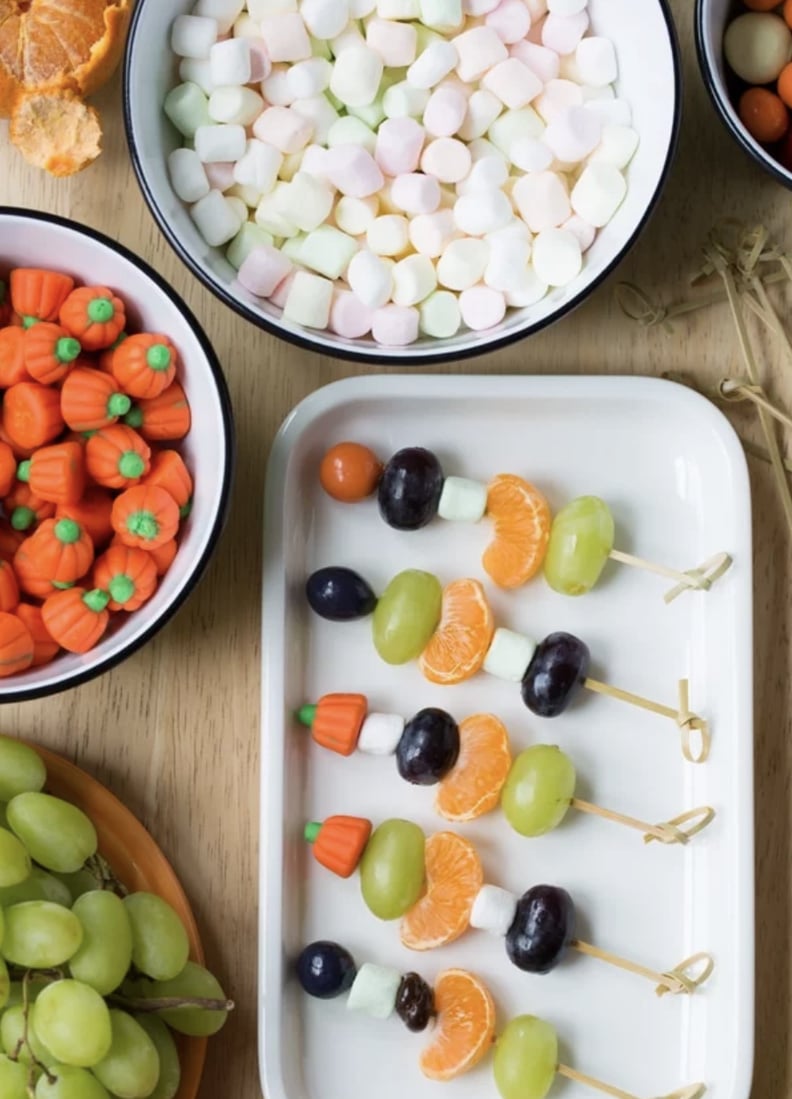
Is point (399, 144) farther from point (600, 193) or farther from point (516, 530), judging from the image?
point (516, 530)

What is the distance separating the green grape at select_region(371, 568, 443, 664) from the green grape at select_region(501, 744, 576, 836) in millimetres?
109

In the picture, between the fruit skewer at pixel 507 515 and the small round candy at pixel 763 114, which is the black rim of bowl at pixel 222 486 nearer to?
the fruit skewer at pixel 507 515

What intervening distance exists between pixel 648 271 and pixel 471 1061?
1.88ft

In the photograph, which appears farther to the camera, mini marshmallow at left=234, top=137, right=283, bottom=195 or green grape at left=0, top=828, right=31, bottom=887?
mini marshmallow at left=234, top=137, right=283, bottom=195

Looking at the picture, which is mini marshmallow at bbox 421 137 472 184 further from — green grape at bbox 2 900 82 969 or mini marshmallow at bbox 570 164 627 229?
green grape at bbox 2 900 82 969

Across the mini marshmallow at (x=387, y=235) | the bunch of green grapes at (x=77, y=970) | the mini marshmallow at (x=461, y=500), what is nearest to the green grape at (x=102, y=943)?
the bunch of green grapes at (x=77, y=970)

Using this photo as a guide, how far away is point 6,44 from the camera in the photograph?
925 millimetres

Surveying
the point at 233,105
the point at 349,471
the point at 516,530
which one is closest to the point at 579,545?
the point at 516,530

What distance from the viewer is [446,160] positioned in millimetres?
917

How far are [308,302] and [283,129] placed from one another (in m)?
0.12

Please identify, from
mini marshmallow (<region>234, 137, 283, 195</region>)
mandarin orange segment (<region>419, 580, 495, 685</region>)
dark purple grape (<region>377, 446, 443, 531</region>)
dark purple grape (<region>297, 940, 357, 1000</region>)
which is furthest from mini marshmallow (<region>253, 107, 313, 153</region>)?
dark purple grape (<region>297, 940, 357, 1000</region>)

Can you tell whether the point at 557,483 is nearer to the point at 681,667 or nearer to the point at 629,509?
the point at 629,509

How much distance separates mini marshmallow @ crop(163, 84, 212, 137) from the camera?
0.92m

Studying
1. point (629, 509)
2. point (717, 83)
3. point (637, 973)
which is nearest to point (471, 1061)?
point (637, 973)
